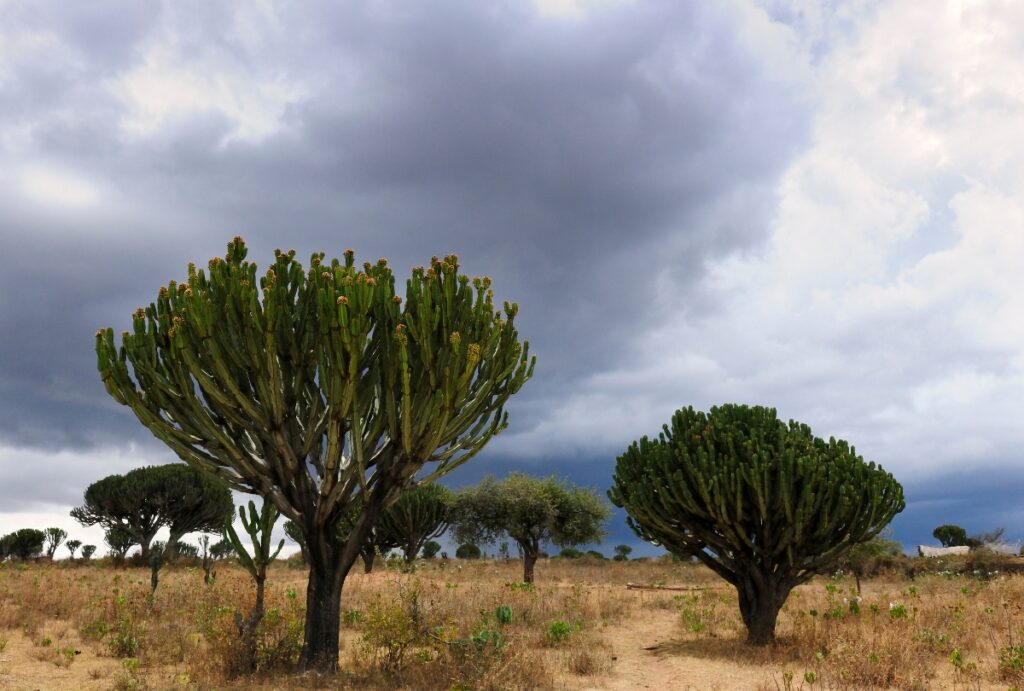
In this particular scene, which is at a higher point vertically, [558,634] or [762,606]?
[762,606]

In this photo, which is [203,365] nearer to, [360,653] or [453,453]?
[453,453]

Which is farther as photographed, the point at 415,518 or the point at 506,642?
the point at 415,518

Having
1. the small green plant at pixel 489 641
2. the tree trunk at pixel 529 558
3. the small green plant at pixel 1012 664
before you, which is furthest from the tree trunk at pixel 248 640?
the tree trunk at pixel 529 558

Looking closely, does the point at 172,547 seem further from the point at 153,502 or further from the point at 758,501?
the point at 758,501

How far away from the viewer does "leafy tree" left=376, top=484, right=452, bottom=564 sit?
3197 centimetres

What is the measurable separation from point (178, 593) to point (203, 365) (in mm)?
9685

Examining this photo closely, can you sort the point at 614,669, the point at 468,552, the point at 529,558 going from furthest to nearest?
the point at 468,552 → the point at 529,558 → the point at 614,669

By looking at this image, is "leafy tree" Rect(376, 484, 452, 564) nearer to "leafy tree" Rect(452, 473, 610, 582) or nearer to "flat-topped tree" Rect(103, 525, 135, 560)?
"leafy tree" Rect(452, 473, 610, 582)

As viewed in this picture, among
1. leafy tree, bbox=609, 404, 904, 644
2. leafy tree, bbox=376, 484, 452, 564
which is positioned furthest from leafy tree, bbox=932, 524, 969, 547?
leafy tree, bbox=609, 404, 904, 644

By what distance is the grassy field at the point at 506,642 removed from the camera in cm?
949

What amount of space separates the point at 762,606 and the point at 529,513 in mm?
16513

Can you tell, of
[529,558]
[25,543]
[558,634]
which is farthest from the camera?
[25,543]

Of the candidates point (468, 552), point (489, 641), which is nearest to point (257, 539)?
point (489, 641)

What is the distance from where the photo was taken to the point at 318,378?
32.1 feet
